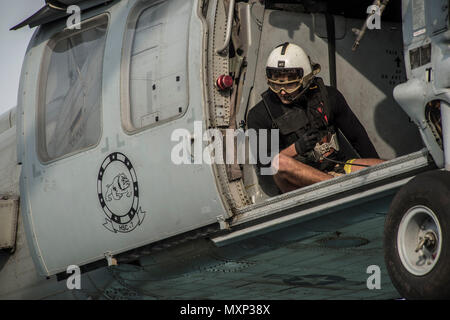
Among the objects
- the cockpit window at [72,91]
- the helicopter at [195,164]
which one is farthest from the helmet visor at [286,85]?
the cockpit window at [72,91]

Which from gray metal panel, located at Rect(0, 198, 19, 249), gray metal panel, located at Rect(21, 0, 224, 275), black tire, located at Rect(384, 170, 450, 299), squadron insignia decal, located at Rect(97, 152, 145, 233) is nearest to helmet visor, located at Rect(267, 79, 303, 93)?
gray metal panel, located at Rect(21, 0, 224, 275)

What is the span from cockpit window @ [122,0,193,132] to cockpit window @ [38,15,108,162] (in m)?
0.37

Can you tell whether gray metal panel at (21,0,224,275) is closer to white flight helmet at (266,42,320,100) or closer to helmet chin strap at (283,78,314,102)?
white flight helmet at (266,42,320,100)

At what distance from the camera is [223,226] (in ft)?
25.6

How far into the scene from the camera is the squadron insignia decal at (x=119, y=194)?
8273 mm

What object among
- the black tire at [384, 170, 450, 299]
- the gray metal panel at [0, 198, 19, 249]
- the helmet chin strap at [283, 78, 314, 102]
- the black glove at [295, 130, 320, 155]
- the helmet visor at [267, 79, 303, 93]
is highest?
the helmet visor at [267, 79, 303, 93]

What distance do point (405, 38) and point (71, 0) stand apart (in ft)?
12.0

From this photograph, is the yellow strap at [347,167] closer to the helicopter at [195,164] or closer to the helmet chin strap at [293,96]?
the helicopter at [195,164]

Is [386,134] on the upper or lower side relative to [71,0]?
lower

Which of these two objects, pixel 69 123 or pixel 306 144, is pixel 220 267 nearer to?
pixel 306 144

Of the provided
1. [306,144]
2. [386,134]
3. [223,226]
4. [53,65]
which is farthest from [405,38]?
[53,65]

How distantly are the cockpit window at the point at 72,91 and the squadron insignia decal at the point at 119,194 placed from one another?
1.15 feet

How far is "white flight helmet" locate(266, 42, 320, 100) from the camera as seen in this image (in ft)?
26.9

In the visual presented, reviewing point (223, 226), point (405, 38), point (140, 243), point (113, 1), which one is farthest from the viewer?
point (113, 1)
